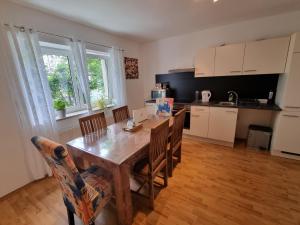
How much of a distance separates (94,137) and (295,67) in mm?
3033

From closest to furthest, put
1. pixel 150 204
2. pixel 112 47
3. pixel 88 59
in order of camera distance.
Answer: pixel 150 204, pixel 88 59, pixel 112 47

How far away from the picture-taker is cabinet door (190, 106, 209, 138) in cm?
301

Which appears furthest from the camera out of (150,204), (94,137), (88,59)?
(88,59)

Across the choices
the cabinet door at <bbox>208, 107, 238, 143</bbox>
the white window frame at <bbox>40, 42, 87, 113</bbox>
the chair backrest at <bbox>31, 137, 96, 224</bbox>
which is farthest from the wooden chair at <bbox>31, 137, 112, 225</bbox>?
the cabinet door at <bbox>208, 107, 238, 143</bbox>

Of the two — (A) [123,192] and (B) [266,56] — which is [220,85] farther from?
(A) [123,192]

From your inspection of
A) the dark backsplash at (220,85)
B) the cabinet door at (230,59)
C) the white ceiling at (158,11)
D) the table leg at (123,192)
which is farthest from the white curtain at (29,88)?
the cabinet door at (230,59)

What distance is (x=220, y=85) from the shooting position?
125 inches

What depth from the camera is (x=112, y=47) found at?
10.2 ft

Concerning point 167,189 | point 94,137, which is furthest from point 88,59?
point 167,189

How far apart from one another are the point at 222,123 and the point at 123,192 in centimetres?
235

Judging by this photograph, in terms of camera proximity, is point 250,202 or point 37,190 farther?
point 37,190

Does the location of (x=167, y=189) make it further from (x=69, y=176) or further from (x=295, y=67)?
(x=295, y=67)

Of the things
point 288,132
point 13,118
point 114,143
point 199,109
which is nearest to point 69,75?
point 13,118

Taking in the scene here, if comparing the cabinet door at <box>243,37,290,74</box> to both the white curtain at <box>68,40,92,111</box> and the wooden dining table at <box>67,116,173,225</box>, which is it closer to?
the wooden dining table at <box>67,116,173,225</box>
